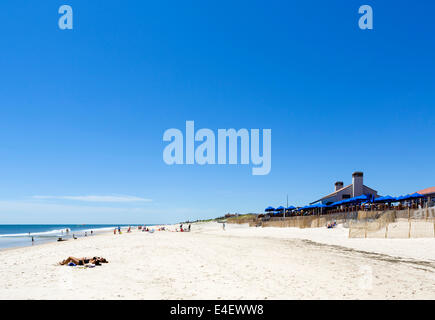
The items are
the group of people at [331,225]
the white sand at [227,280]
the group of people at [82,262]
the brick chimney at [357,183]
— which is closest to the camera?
the white sand at [227,280]

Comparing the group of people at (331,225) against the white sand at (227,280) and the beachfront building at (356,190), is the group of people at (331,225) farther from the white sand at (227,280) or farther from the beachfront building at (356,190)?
the white sand at (227,280)

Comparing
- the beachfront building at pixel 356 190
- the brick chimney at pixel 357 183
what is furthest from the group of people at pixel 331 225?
the brick chimney at pixel 357 183

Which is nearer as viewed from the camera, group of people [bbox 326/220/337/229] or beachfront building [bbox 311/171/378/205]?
group of people [bbox 326/220/337/229]

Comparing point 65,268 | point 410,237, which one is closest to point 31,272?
point 65,268

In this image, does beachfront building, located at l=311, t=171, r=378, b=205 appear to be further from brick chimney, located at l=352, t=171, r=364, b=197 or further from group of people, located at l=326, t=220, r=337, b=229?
group of people, located at l=326, t=220, r=337, b=229

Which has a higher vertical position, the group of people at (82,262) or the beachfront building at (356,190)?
the beachfront building at (356,190)

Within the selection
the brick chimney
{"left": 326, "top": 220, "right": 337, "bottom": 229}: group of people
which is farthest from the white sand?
the brick chimney

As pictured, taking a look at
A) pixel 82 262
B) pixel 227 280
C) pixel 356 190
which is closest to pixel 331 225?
pixel 356 190

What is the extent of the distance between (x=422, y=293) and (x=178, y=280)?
6311mm

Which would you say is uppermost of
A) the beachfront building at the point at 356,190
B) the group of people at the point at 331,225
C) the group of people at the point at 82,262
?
the beachfront building at the point at 356,190

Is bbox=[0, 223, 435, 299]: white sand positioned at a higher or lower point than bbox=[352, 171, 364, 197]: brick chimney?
lower

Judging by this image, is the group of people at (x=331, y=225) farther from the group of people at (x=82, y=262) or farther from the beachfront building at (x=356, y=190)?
the group of people at (x=82, y=262)

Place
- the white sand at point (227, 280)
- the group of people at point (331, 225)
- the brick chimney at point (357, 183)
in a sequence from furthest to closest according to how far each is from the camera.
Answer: the brick chimney at point (357, 183) < the group of people at point (331, 225) < the white sand at point (227, 280)

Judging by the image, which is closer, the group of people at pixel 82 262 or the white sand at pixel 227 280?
the white sand at pixel 227 280
